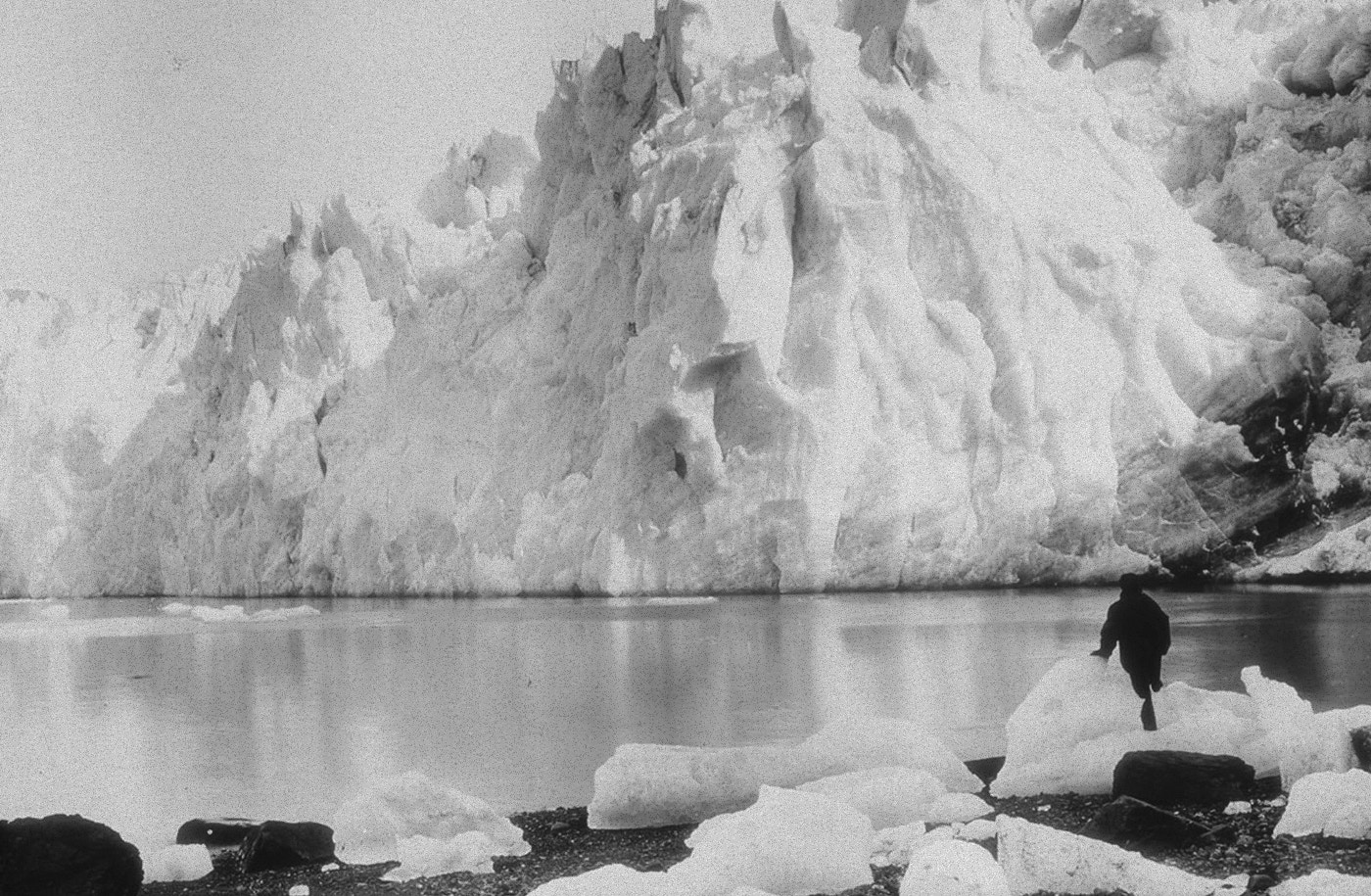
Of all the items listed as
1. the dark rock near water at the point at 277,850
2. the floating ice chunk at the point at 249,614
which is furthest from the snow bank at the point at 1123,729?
the floating ice chunk at the point at 249,614

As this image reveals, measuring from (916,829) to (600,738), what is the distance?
3.69 metres

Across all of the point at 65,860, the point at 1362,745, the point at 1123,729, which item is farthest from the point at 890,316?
the point at 65,860

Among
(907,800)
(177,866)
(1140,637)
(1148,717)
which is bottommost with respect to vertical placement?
(177,866)

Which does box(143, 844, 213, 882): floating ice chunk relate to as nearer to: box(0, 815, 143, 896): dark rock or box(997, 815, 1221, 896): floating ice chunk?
box(0, 815, 143, 896): dark rock

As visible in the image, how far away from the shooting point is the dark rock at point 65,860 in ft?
13.2

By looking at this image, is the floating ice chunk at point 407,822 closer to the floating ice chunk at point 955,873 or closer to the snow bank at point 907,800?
the snow bank at point 907,800

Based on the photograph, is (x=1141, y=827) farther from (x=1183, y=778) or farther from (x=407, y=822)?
(x=407, y=822)

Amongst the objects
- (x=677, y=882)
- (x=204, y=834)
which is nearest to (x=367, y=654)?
(x=204, y=834)

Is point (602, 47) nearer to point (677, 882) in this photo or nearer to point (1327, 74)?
point (1327, 74)

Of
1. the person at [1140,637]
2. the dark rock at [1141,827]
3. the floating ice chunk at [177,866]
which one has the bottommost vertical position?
the floating ice chunk at [177,866]

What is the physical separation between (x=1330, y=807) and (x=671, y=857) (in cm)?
211

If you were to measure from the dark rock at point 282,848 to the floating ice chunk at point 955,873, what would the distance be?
7.58 feet

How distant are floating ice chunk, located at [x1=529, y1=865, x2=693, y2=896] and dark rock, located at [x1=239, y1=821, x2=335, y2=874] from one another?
1.42 m

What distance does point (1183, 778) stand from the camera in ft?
14.8
